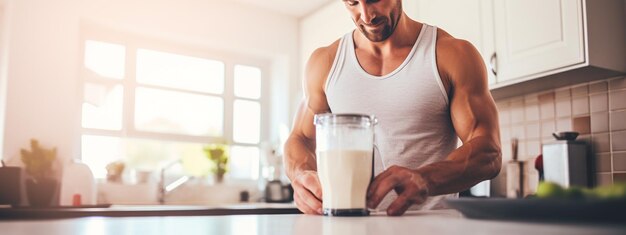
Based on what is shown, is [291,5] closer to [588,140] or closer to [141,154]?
[141,154]

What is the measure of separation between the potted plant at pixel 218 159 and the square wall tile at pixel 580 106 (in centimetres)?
214

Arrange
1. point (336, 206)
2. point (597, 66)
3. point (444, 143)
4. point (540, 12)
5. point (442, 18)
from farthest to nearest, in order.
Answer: point (442, 18)
point (540, 12)
point (597, 66)
point (444, 143)
point (336, 206)

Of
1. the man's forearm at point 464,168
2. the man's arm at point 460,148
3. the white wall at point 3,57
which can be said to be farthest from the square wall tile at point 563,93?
the white wall at point 3,57

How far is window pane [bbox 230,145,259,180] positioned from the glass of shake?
317 centimetres

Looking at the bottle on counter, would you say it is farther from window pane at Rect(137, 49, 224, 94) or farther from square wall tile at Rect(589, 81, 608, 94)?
window pane at Rect(137, 49, 224, 94)

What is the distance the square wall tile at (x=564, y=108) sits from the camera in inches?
99.9

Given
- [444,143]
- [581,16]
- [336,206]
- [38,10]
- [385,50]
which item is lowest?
[336,206]

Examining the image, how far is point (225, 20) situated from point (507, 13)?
6.65 feet

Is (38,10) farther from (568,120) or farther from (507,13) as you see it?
Answer: (568,120)

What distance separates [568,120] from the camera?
2539 mm

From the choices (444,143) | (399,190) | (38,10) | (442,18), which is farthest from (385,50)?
(38,10)

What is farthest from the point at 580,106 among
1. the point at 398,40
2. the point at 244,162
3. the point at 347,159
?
the point at 244,162

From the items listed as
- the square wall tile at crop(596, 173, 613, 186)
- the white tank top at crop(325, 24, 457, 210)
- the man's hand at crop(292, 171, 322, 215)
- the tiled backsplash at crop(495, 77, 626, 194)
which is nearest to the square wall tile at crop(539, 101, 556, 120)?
the tiled backsplash at crop(495, 77, 626, 194)

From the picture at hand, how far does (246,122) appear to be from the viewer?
415 centimetres
